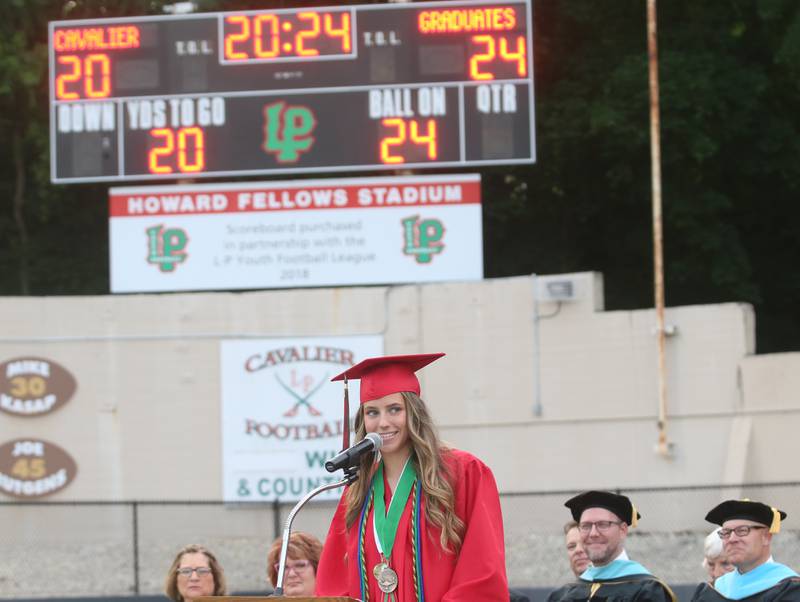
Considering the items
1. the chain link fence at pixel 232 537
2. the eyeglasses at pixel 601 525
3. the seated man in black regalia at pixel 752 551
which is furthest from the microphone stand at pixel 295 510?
the chain link fence at pixel 232 537

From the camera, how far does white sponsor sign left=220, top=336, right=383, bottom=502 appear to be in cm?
Answer: 1717

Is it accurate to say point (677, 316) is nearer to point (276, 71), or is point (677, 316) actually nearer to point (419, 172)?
point (419, 172)

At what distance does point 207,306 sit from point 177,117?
231 centimetres

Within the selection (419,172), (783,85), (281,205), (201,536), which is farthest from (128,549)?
(783,85)

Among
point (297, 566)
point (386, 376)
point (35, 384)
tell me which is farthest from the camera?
point (35, 384)

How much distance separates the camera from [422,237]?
54.4 ft

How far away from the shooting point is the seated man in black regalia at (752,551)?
286 inches

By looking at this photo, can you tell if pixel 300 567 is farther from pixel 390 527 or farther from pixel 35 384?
pixel 35 384

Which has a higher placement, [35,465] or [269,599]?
[269,599]

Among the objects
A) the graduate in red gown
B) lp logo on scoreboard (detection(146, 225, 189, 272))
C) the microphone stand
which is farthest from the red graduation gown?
lp logo on scoreboard (detection(146, 225, 189, 272))

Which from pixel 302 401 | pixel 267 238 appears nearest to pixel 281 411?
pixel 302 401

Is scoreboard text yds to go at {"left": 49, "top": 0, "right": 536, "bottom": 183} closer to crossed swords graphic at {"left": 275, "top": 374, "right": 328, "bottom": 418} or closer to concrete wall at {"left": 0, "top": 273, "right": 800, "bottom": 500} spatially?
concrete wall at {"left": 0, "top": 273, "right": 800, "bottom": 500}

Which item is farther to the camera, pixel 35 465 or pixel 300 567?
pixel 35 465

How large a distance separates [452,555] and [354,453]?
523 mm
